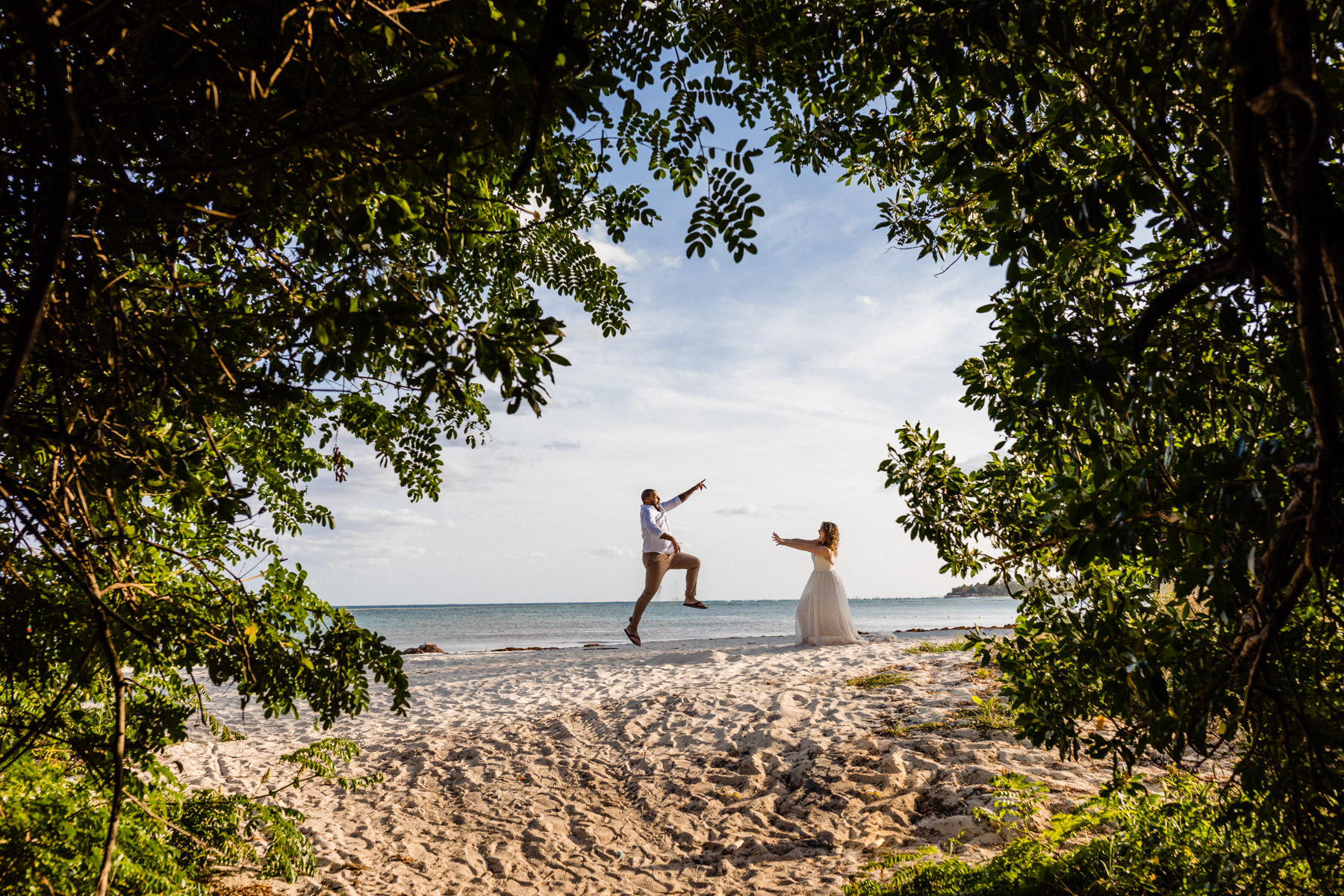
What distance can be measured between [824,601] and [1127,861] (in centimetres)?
890

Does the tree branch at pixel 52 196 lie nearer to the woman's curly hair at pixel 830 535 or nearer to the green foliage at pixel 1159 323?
the green foliage at pixel 1159 323

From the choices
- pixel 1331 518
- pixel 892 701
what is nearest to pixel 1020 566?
pixel 1331 518

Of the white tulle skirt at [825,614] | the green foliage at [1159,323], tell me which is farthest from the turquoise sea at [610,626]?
the green foliage at [1159,323]

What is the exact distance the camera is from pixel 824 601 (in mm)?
11984

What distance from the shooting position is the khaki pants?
1180 centimetres

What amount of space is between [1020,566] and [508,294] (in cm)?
382

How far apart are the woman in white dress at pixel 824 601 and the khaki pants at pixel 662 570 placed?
77.8 inches

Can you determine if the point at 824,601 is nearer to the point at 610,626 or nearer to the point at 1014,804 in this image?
the point at 1014,804

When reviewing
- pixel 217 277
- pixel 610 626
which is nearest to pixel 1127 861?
pixel 217 277

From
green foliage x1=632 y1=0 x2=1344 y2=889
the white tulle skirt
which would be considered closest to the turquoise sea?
the white tulle skirt

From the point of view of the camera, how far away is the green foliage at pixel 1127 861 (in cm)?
264

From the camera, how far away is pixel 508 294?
5016 millimetres

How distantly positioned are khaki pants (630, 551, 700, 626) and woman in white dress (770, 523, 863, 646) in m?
1.98

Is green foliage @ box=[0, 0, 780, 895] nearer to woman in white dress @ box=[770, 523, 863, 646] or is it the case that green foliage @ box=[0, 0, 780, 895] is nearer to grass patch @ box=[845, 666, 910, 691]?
grass patch @ box=[845, 666, 910, 691]
